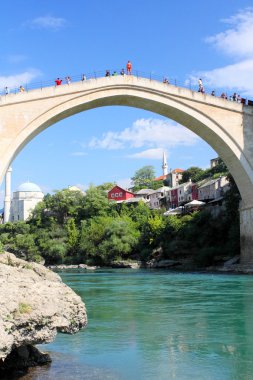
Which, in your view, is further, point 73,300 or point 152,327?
point 152,327

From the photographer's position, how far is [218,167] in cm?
5200

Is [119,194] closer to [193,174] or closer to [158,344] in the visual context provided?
[193,174]

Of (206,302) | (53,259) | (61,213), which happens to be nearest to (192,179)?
(61,213)

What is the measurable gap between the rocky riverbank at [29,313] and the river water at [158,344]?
1.49 feet

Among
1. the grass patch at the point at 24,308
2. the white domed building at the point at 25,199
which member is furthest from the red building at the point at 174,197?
the grass patch at the point at 24,308

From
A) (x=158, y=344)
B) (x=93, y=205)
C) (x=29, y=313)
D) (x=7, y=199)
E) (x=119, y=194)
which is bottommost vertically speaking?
(x=158, y=344)

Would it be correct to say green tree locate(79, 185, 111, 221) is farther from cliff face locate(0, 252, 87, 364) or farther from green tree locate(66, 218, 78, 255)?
cliff face locate(0, 252, 87, 364)

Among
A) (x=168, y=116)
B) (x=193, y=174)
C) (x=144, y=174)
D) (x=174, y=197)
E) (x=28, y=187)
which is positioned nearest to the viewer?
(x=168, y=116)

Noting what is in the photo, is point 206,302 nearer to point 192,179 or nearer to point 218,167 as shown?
point 218,167

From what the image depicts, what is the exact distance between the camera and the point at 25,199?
69.6m

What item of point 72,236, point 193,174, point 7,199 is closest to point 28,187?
point 7,199

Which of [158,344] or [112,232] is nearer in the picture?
[158,344]

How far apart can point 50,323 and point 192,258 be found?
2423 centimetres

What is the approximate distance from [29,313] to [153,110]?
58.7 ft
